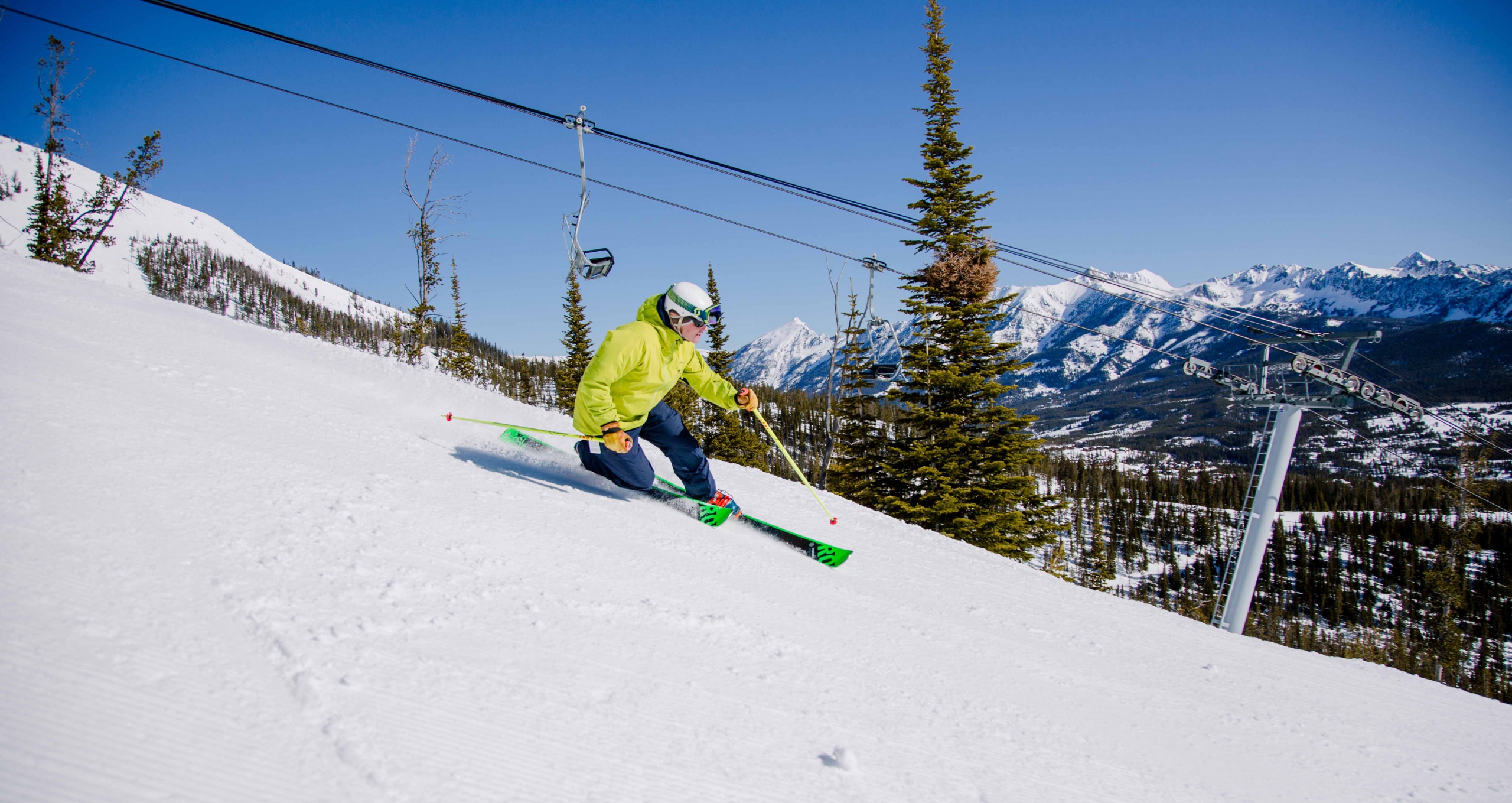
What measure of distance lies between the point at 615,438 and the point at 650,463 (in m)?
0.95

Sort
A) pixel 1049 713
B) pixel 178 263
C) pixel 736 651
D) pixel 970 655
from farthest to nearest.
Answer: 1. pixel 178 263
2. pixel 970 655
3. pixel 1049 713
4. pixel 736 651

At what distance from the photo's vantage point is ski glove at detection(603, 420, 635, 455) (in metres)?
5.26

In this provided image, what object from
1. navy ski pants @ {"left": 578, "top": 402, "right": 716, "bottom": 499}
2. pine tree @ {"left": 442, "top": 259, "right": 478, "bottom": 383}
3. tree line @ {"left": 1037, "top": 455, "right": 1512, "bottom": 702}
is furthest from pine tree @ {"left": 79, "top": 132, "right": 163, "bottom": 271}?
tree line @ {"left": 1037, "top": 455, "right": 1512, "bottom": 702}

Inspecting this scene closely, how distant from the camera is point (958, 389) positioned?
20734 millimetres

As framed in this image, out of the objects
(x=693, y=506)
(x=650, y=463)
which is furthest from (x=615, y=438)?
(x=693, y=506)

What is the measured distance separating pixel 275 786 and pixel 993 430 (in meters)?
21.2

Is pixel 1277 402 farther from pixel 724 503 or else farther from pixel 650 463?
pixel 650 463

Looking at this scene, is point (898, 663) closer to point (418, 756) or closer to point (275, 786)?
point (418, 756)

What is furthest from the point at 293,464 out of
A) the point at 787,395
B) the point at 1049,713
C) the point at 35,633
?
the point at 787,395

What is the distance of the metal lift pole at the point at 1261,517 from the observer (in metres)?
14.5

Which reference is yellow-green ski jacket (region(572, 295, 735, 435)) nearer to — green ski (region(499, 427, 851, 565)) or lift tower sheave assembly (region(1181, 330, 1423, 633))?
green ski (region(499, 427, 851, 565))

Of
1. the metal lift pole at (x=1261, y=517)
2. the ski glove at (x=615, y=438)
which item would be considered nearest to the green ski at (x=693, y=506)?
the ski glove at (x=615, y=438)

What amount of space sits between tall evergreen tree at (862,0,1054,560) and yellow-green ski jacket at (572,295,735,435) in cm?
1497

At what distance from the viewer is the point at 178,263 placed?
156 m
